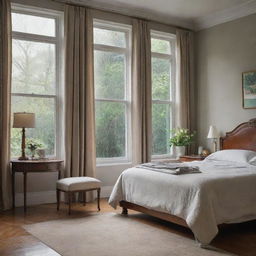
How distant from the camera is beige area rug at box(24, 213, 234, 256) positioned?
3461 mm

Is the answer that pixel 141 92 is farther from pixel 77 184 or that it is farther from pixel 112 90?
pixel 77 184

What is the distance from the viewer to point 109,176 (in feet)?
20.7

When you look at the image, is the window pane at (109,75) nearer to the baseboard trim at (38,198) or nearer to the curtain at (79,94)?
the curtain at (79,94)

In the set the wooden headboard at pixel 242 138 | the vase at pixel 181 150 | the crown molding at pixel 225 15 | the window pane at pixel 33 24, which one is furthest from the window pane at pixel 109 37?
the wooden headboard at pixel 242 138

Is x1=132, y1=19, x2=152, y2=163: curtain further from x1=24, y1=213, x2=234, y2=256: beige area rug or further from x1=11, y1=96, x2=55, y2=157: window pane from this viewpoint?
x1=24, y1=213, x2=234, y2=256: beige area rug

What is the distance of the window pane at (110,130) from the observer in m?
6.28

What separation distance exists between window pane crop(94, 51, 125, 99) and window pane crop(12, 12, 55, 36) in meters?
0.86

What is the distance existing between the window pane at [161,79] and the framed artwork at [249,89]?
146 cm

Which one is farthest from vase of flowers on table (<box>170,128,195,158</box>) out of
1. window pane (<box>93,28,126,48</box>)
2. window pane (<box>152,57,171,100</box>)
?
window pane (<box>93,28,126,48</box>)

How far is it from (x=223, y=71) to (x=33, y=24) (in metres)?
3.27

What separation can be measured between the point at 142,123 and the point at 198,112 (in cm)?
132

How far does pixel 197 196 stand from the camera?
374cm

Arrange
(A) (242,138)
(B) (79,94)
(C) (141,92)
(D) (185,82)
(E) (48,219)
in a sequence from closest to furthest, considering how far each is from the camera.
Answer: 1. (E) (48,219)
2. (B) (79,94)
3. (A) (242,138)
4. (C) (141,92)
5. (D) (185,82)

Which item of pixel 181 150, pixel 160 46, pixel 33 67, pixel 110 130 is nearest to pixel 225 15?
pixel 160 46
